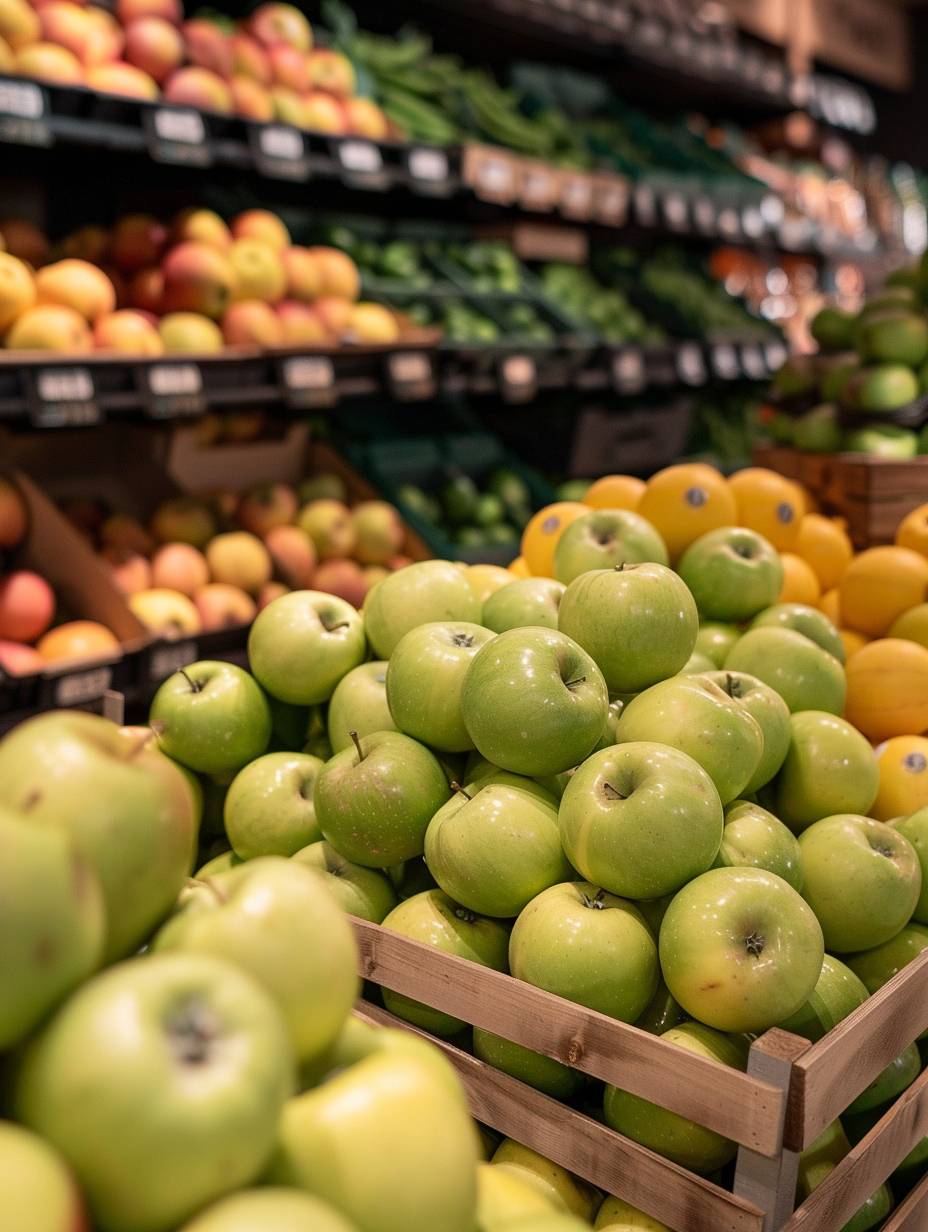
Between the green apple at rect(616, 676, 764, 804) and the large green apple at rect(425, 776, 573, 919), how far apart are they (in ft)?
0.45

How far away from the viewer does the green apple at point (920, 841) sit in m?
1.20

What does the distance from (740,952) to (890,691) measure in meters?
0.71

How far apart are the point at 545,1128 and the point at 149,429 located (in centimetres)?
225

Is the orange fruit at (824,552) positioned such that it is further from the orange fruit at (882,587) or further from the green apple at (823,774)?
the green apple at (823,774)

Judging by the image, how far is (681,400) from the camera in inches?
169

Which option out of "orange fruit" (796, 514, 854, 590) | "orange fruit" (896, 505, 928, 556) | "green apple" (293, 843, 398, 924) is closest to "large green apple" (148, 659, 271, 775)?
"green apple" (293, 843, 398, 924)

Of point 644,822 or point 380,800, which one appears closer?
point 644,822

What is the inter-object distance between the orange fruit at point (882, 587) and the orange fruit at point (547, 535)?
0.46 metres

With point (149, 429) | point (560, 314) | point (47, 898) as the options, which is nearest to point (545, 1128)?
point (47, 898)

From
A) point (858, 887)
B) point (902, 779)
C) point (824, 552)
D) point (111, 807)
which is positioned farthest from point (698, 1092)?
point (824, 552)

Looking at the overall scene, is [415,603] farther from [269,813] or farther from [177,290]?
[177,290]

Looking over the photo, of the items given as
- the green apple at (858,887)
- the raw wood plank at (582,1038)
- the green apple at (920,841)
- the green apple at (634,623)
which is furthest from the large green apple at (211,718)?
the green apple at (920,841)

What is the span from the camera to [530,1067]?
1.01m

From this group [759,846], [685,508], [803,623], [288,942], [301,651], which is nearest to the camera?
[288,942]
